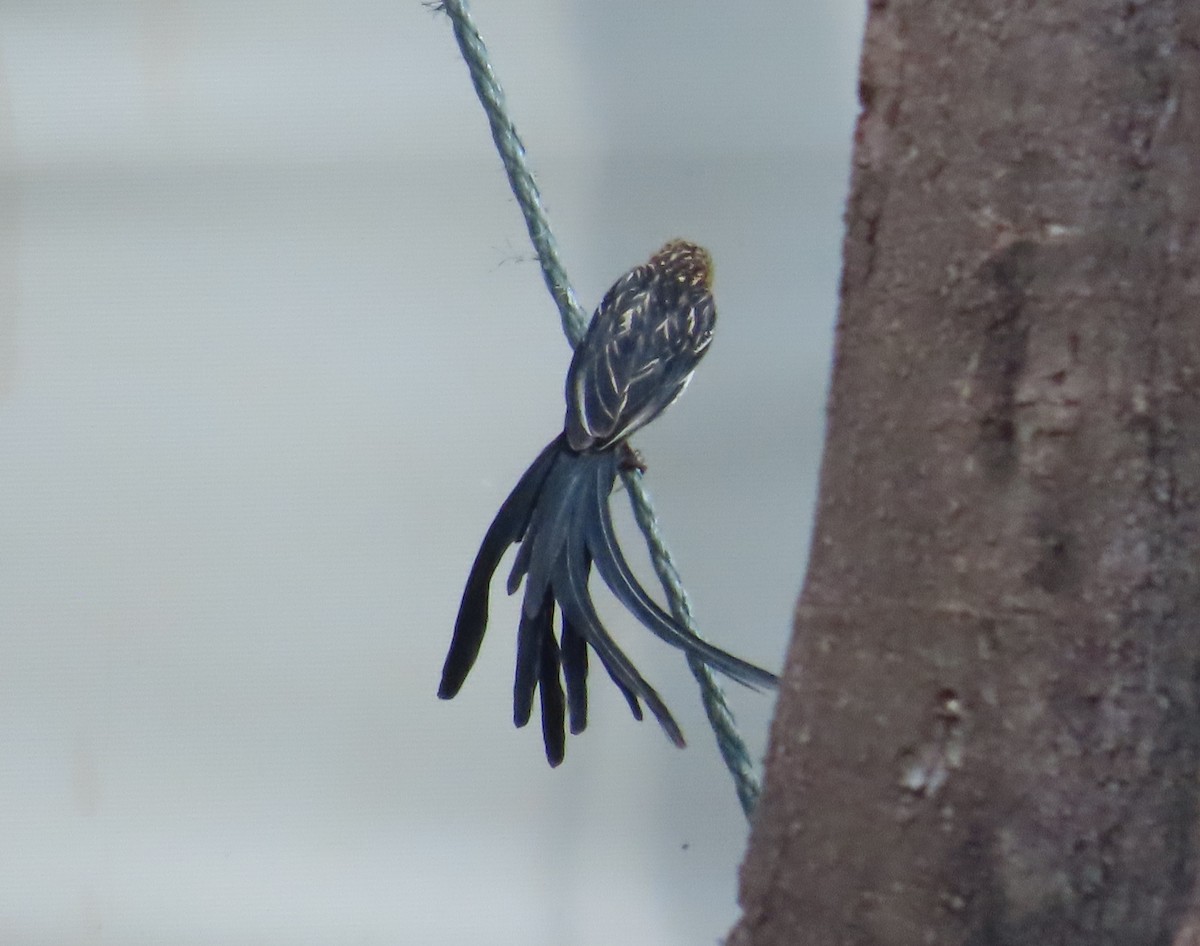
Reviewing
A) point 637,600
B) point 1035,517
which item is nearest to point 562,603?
point 637,600

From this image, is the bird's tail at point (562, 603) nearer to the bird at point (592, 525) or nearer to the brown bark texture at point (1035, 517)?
the bird at point (592, 525)

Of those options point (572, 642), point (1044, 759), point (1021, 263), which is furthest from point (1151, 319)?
point (572, 642)

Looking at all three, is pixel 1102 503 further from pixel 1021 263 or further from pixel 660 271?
pixel 660 271

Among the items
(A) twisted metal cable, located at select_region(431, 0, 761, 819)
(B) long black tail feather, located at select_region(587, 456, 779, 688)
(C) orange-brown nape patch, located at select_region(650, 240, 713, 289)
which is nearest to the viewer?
(B) long black tail feather, located at select_region(587, 456, 779, 688)

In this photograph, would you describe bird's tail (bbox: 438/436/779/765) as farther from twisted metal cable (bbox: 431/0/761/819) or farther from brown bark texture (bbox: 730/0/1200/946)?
brown bark texture (bbox: 730/0/1200/946)

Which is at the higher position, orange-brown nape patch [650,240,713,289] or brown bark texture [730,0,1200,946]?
orange-brown nape patch [650,240,713,289]

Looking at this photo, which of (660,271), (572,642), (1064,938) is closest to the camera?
(1064,938)

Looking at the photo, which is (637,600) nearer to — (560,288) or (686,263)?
(560,288)

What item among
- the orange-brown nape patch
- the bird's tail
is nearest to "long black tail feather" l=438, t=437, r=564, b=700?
the bird's tail
